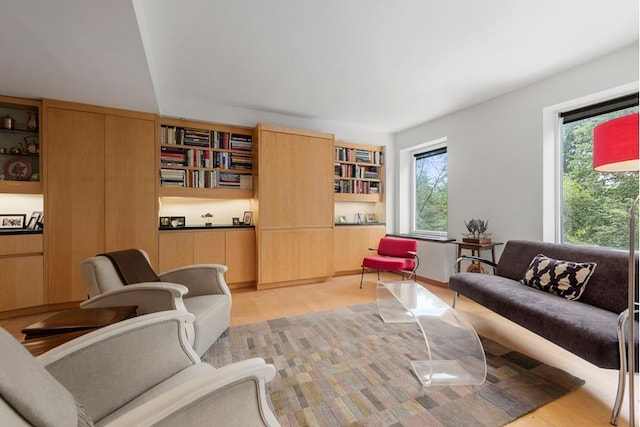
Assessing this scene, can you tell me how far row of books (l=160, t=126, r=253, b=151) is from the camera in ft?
11.8

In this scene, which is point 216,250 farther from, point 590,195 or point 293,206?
point 590,195

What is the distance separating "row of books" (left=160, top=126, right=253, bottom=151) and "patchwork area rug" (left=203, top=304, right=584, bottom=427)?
2.51m

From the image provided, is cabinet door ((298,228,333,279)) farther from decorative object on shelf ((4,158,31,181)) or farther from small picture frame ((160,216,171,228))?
decorative object on shelf ((4,158,31,181))

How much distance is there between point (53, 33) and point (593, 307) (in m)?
4.19

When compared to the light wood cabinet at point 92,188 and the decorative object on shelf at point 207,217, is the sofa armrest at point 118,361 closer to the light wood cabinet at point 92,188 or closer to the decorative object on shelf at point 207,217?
the light wood cabinet at point 92,188

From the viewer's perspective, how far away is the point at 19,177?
3.05m

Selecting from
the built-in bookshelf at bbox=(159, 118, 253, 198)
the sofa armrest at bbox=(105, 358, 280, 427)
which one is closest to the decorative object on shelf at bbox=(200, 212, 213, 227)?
the built-in bookshelf at bbox=(159, 118, 253, 198)

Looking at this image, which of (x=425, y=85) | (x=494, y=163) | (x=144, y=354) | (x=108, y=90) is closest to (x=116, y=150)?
(x=108, y=90)

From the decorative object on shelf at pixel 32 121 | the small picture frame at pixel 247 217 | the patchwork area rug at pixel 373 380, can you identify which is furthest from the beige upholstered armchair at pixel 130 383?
the decorative object on shelf at pixel 32 121

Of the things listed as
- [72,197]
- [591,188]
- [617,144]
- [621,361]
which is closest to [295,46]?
[617,144]

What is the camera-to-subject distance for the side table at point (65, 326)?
3.80 ft

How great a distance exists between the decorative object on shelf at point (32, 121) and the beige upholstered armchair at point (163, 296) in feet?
7.32

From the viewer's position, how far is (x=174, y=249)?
3520 mm

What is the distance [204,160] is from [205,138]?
0.31m
